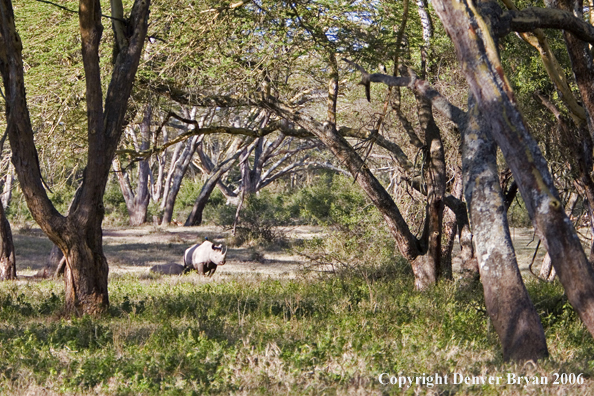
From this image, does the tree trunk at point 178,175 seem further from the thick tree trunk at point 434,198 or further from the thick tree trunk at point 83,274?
the thick tree trunk at point 83,274

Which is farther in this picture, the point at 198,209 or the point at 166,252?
the point at 198,209

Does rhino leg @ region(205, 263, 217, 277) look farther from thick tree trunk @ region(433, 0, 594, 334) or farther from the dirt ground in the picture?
thick tree trunk @ region(433, 0, 594, 334)

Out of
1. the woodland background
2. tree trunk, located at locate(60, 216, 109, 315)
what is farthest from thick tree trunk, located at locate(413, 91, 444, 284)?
tree trunk, located at locate(60, 216, 109, 315)

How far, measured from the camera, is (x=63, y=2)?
1043 cm

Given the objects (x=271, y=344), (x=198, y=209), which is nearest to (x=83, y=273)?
(x=271, y=344)

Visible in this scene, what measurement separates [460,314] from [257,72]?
4869 mm

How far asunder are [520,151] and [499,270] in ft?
3.14

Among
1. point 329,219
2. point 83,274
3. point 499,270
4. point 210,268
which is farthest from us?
point 210,268

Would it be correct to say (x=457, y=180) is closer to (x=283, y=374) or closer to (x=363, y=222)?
(x=363, y=222)

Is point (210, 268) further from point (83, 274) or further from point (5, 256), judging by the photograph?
point (83, 274)

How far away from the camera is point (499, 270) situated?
16.9 feet

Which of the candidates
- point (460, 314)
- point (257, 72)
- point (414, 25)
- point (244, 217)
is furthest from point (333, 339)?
point (244, 217)

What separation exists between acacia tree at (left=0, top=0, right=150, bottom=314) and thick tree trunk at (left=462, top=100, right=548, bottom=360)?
4.15 meters

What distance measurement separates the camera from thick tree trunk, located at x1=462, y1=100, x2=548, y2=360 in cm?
507
